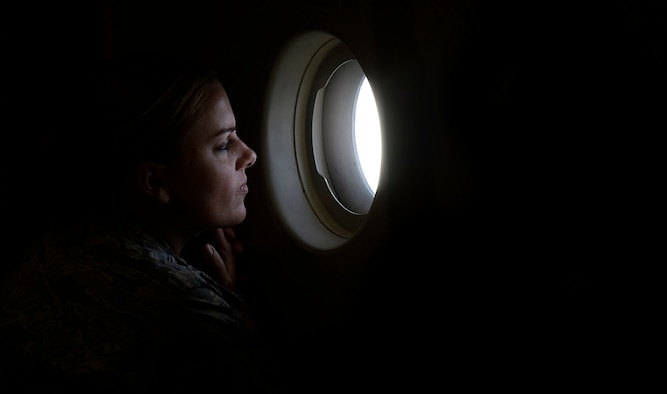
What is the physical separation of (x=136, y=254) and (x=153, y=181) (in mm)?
161

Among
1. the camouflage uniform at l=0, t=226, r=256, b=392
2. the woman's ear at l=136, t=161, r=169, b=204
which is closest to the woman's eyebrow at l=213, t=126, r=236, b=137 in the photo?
the woman's ear at l=136, t=161, r=169, b=204

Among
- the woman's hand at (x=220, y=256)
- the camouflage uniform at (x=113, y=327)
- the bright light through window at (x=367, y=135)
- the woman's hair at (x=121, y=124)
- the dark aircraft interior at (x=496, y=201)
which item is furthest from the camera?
the woman's hand at (x=220, y=256)

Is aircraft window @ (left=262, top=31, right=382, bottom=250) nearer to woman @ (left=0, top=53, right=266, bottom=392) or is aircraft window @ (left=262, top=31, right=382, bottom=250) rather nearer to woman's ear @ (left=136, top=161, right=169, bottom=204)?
woman @ (left=0, top=53, right=266, bottom=392)

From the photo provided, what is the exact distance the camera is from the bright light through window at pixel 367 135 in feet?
4.09

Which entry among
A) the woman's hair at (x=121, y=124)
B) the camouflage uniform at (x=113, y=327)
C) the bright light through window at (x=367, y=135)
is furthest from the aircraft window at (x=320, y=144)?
the camouflage uniform at (x=113, y=327)

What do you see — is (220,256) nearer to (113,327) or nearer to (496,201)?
(113,327)

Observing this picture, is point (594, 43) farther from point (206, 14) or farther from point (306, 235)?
point (206, 14)

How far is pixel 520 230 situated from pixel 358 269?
331 mm

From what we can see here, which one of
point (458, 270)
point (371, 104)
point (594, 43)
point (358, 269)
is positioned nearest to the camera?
point (594, 43)

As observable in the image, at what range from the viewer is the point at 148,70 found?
3.60 feet

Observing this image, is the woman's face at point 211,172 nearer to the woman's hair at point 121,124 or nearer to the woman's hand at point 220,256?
the woman's hair at point 121,124

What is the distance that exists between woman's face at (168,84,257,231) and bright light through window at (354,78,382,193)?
22cm

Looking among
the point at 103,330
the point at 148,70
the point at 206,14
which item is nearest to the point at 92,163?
the point at 148,70

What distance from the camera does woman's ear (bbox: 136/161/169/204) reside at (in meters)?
1.12
